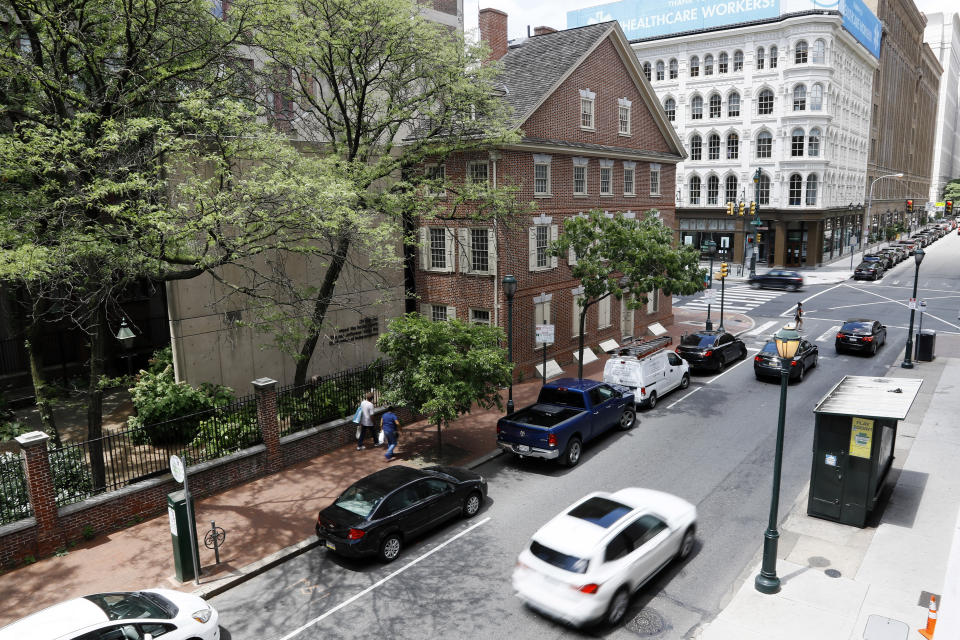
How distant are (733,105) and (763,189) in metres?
8.55

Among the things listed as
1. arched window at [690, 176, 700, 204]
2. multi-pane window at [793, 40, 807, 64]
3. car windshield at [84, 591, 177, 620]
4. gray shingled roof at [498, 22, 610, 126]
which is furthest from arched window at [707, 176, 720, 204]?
car windshield at [84, 591, 177, 620]

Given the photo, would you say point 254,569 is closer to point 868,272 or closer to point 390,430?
point 390,430

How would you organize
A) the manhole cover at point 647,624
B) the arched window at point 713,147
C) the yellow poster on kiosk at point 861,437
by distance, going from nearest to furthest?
the manhole cover at point 647,624 → the yellow poster on kiosk at point 861,437 → the arched window at point 713,147

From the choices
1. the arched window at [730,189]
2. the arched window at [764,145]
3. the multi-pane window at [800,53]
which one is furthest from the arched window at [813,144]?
the arched window at [730,189]

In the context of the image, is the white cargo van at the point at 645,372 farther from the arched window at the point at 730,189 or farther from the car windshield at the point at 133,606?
the arched window at the point at 730,189

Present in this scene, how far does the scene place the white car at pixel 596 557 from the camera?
9.98 meters

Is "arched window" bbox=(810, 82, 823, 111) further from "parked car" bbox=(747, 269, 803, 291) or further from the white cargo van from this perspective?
the white cargo van

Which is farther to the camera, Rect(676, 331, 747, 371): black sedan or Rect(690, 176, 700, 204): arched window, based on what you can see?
Rect(690, 176, 700, 204): arched window


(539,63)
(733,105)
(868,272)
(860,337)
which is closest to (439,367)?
(539,63)

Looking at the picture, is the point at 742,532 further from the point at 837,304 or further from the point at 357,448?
the point at 837,304

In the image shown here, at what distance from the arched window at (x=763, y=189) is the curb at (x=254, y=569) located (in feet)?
193

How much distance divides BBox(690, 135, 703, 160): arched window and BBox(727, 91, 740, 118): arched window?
3.62 m

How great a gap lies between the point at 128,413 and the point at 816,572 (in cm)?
1971

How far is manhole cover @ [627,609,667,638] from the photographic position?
33.5 feet
